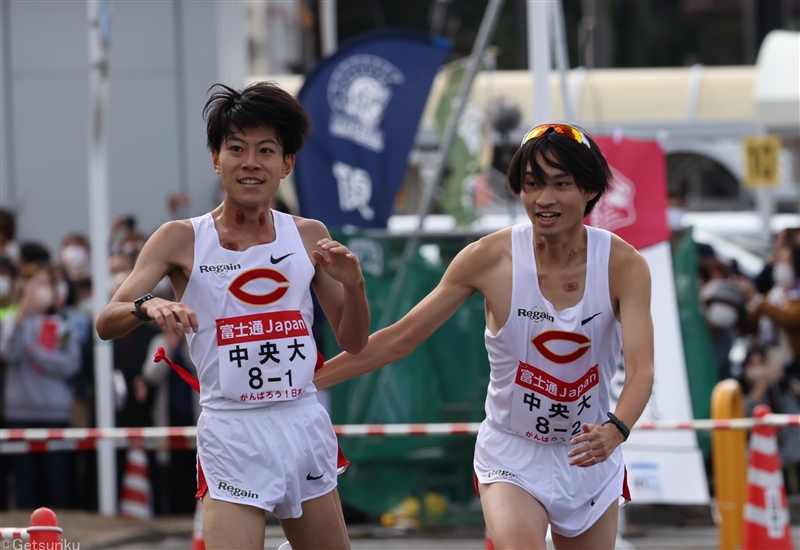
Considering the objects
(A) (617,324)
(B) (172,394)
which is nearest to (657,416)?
(B) (172,394)

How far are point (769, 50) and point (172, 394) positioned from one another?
7.79m

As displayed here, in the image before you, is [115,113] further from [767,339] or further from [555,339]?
[555,339]

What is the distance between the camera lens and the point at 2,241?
14117mm

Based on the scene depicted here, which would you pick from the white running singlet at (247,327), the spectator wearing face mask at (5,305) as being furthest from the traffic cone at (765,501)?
the spectator wearing face mask at (5,305)

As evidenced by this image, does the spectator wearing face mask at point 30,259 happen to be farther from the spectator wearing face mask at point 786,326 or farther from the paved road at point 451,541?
the spectator wearing face mask at point 786,326

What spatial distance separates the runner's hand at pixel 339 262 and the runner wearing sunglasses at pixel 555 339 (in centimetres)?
53

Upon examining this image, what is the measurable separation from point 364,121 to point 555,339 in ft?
22.1

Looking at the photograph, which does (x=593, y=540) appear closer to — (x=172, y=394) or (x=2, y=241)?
(x=172, y=394)

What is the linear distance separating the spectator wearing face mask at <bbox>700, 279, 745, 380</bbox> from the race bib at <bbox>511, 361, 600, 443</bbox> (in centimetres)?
667

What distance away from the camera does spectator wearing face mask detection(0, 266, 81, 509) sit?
448 inches

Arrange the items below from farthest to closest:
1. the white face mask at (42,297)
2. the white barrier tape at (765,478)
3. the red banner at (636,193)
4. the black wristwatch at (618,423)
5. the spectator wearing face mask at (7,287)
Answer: the spectator wearing face mask at (7,287) → the white face mask at (42,297) → the red banner at (636,193) → the white barrier tape at (765,478) → the black wristwatch at (618,423)

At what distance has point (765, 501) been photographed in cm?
895

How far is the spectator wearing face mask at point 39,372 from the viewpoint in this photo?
1139 cm

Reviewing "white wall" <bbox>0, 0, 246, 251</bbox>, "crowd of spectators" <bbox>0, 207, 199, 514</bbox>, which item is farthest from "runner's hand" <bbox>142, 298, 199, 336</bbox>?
"white wall" <bbox>0, 0, 246, 251</bbox>
